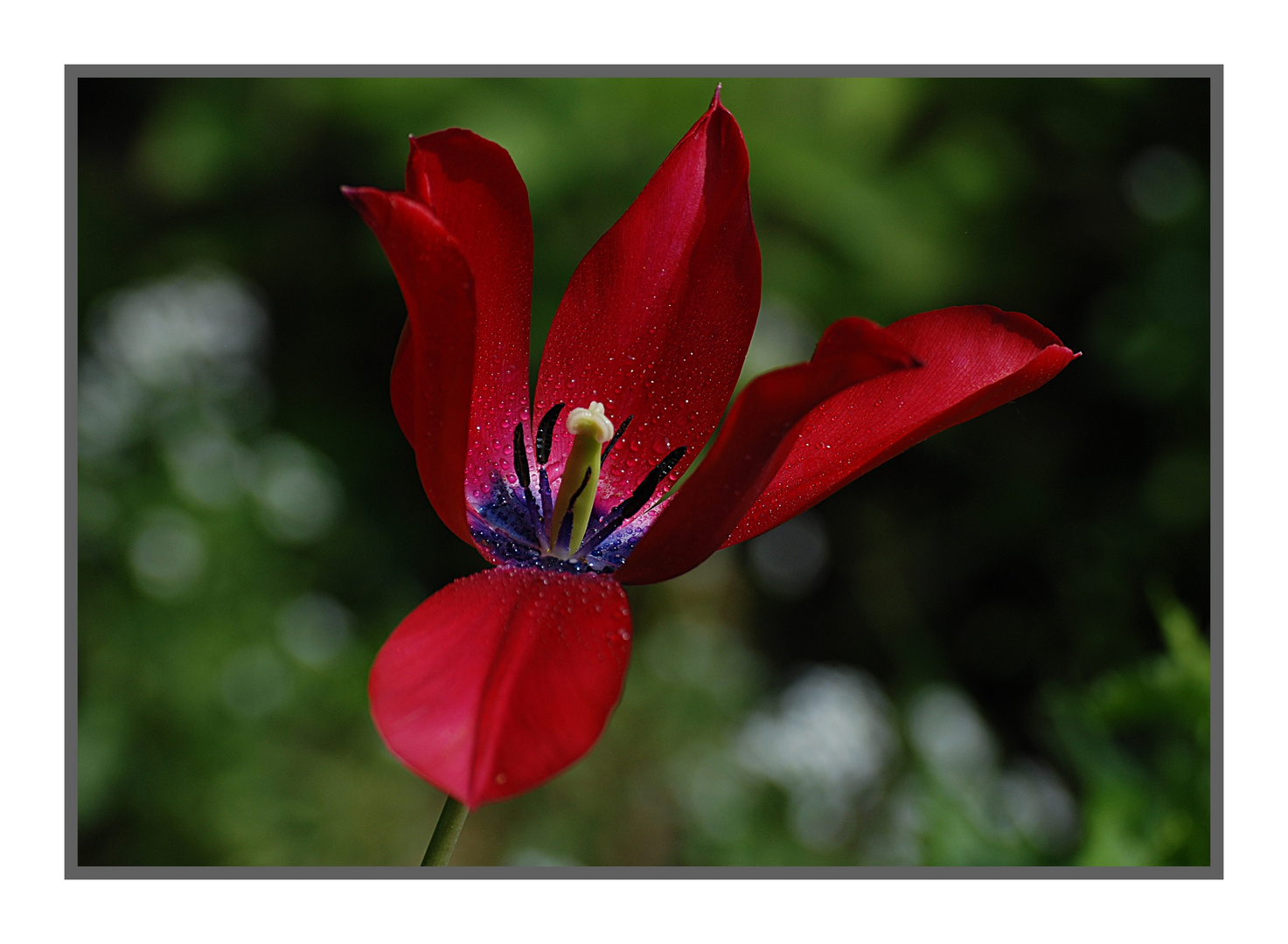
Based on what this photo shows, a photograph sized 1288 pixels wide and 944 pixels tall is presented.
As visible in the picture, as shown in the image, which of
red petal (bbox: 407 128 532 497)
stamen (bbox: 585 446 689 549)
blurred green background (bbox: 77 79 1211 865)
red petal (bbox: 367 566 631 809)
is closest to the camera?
red petal (bbox: 367 566 631 809)

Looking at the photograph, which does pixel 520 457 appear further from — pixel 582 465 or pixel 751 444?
pixel 751 444

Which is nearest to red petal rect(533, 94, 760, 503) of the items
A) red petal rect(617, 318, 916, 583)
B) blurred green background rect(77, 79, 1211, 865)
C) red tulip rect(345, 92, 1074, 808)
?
red tulip rect(345, 92, 1074, 808)

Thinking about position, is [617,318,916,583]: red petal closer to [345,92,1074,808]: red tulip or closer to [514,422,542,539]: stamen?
[345,92,1074,808]: red tulip

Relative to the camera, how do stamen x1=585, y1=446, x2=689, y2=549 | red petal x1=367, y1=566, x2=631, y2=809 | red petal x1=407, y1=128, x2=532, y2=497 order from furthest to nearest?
1. stamen x1=585, y1=446, x2=689, y2=549
2. red petal x1=407, y1=128, x2=532, y2=497
3. red petal x1=367, y1=566, x2=631, y2=809

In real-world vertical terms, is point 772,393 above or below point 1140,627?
above
